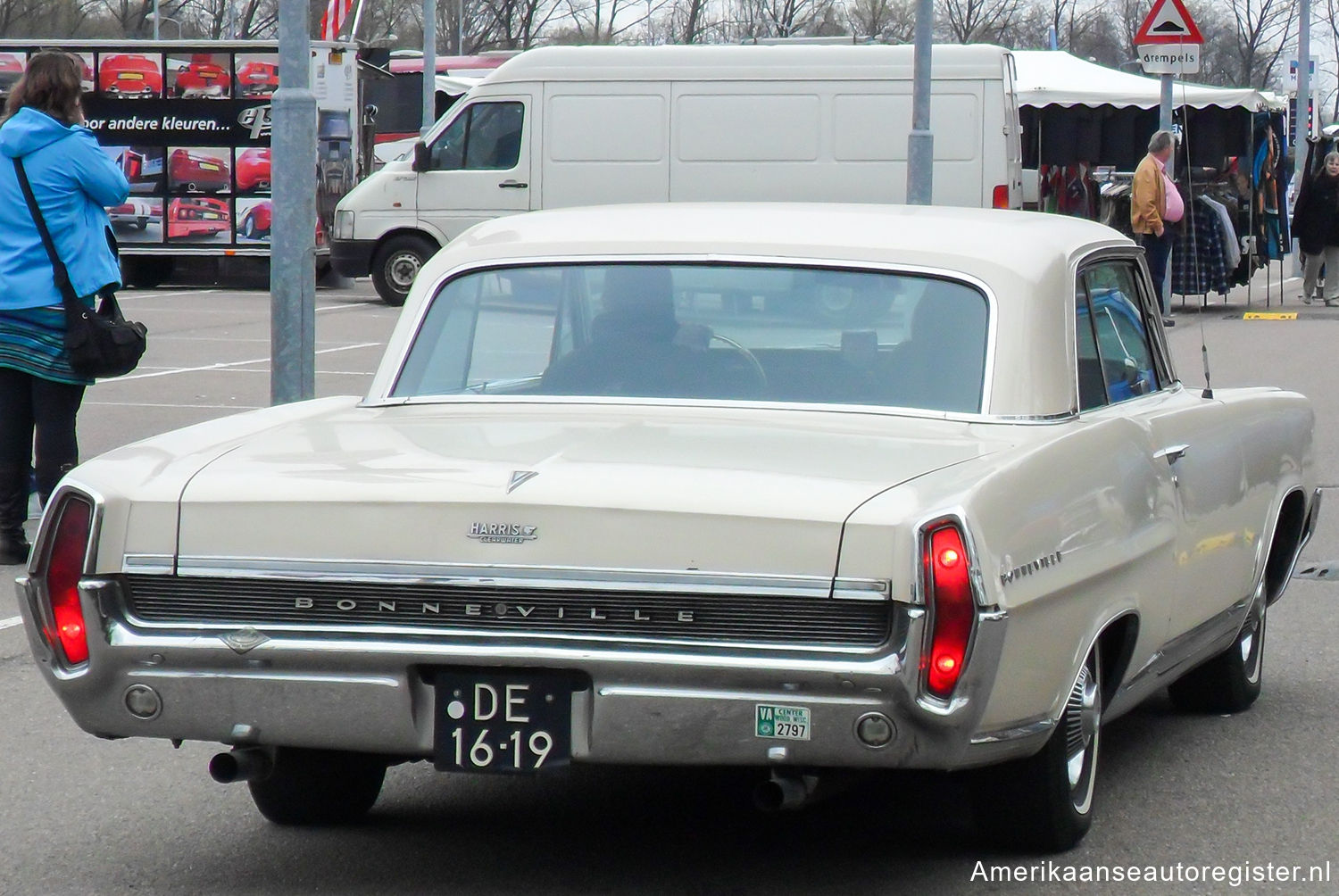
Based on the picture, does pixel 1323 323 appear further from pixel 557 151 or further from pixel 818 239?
pixel 818 239

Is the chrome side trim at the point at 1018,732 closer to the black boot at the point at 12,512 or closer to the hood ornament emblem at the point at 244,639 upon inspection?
the hood ornament emblem at the point at 244,639

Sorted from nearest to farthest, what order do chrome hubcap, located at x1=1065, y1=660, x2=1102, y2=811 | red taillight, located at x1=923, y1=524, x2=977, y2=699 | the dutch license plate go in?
red taillight, located at x1=923, y1=524, x2=977, y2=699, the dutch license plate, chrome hubcap, located at x1=1065, y1=660, x2=1102, y2=811

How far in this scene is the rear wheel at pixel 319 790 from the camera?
14.5 feet

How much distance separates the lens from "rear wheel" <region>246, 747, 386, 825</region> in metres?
4.42

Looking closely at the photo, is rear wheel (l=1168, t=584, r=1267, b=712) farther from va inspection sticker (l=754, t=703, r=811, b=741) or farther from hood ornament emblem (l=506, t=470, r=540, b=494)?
hood ornament emblem (l=506, t=470, r=540, b=494)

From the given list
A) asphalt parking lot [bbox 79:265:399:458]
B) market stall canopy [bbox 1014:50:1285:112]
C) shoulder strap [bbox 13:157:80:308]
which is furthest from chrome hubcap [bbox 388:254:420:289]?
shoulder strap [bbox 13:157:80:308]

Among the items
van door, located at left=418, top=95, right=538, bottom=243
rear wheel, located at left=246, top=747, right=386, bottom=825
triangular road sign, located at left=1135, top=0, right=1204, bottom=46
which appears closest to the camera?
rear wheel, located at left=246, top=747, right=386, bottom=825

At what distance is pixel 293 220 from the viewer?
9.34 meters

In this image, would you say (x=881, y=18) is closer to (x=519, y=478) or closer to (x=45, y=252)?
(x=45, y=252)

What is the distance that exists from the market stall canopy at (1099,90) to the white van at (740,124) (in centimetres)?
481

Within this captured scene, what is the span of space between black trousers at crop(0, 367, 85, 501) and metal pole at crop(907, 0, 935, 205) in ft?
34.0

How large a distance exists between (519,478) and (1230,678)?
2839 mm

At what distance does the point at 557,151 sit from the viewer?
21672 millimetres

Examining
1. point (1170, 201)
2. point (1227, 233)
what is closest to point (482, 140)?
point (1170, 201)
